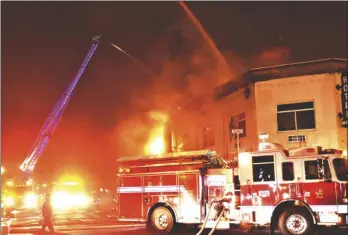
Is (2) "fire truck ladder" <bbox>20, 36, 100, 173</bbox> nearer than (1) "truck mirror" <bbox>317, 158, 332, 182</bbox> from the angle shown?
No

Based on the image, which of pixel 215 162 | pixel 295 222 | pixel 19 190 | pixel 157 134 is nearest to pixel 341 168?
pixel 295 222

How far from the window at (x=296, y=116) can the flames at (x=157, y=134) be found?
8178 mm

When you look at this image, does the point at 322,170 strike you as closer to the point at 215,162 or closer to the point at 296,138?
the point at 215,162

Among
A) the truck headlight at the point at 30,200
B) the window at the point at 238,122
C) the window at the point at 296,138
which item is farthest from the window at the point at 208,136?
the truck headlight at the point at 30,200

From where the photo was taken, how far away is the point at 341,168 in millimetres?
11172

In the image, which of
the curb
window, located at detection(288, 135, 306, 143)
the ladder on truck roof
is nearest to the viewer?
the ladder on truck roof

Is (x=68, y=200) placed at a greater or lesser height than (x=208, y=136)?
lesser

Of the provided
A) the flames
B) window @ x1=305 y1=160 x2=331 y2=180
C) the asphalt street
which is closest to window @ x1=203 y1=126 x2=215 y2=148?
the flames

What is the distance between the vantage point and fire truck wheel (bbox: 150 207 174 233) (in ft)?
42.3

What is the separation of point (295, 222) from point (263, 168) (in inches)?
60.8

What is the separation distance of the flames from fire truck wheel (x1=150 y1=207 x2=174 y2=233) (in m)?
12.4

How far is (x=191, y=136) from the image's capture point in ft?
83.4

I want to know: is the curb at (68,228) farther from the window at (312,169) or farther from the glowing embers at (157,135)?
the glowing embers at (157,135)

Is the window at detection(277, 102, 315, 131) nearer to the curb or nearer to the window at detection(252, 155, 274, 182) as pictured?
the window at detection(252, 155, 274, 182)
